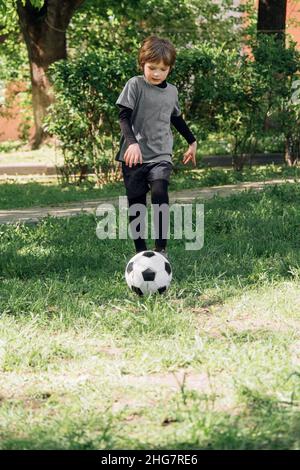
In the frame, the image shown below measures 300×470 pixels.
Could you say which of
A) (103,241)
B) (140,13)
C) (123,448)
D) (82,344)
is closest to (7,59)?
(140,13)

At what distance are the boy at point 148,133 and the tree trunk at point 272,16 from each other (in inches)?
408

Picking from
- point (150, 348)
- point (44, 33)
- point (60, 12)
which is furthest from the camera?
point (44, 33)

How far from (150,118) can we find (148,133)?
118mm

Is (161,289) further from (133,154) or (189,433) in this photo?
(189,433)

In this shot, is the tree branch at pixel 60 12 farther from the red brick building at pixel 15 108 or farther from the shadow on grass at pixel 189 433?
the shadow on grass at pixel 189 433

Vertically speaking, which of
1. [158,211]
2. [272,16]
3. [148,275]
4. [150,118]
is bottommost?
[148,275]

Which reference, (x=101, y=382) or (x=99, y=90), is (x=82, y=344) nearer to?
(x=101, y=382)

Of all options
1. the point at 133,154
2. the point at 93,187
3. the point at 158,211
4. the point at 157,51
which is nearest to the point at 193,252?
the point at 158,211

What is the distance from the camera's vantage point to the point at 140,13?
69.2ft

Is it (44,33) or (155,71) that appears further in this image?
(44,33)

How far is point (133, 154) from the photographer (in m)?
6.91

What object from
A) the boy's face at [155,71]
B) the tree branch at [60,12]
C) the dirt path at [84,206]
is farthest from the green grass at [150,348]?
the tree branch at [60,12]

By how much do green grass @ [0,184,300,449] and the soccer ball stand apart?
0.10 metres
